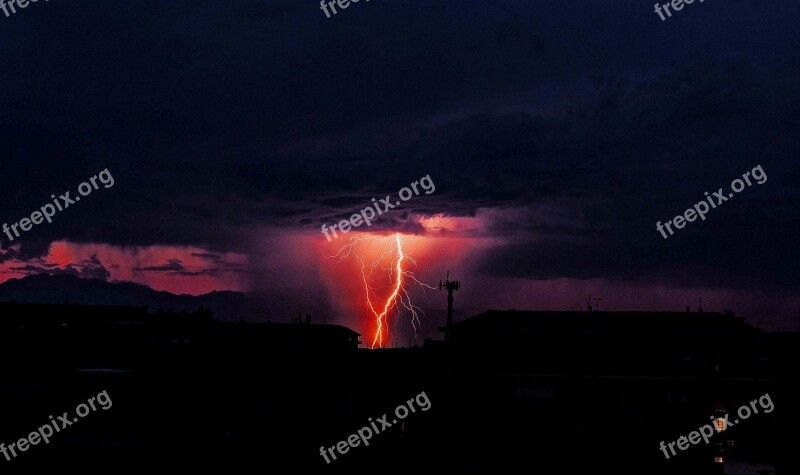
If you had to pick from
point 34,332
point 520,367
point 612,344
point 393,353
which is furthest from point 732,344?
point 34,332

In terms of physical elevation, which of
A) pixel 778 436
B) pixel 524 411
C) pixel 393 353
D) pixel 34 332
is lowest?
pixel 778 436

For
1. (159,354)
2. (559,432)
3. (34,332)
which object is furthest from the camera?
(34,332)

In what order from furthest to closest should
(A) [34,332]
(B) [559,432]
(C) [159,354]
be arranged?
(A) [34,332]
(C) [159,354]
(B) [559,432]

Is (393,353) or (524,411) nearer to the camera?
(524,411)

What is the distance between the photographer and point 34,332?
1398 inches

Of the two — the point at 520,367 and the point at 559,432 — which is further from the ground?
the point at 520,367

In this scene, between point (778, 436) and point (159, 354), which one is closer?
point (778, 436)

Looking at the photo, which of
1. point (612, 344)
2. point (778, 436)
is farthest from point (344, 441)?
point (778, 436)

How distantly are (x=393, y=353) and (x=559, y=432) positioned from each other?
7818mm

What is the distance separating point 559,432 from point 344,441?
732 centimetres

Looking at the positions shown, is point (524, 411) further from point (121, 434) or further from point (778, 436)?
point (121, 434)

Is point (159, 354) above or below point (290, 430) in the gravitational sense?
above

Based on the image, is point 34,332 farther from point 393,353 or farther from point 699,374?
point 699,374

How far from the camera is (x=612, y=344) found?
3303 centimetres
